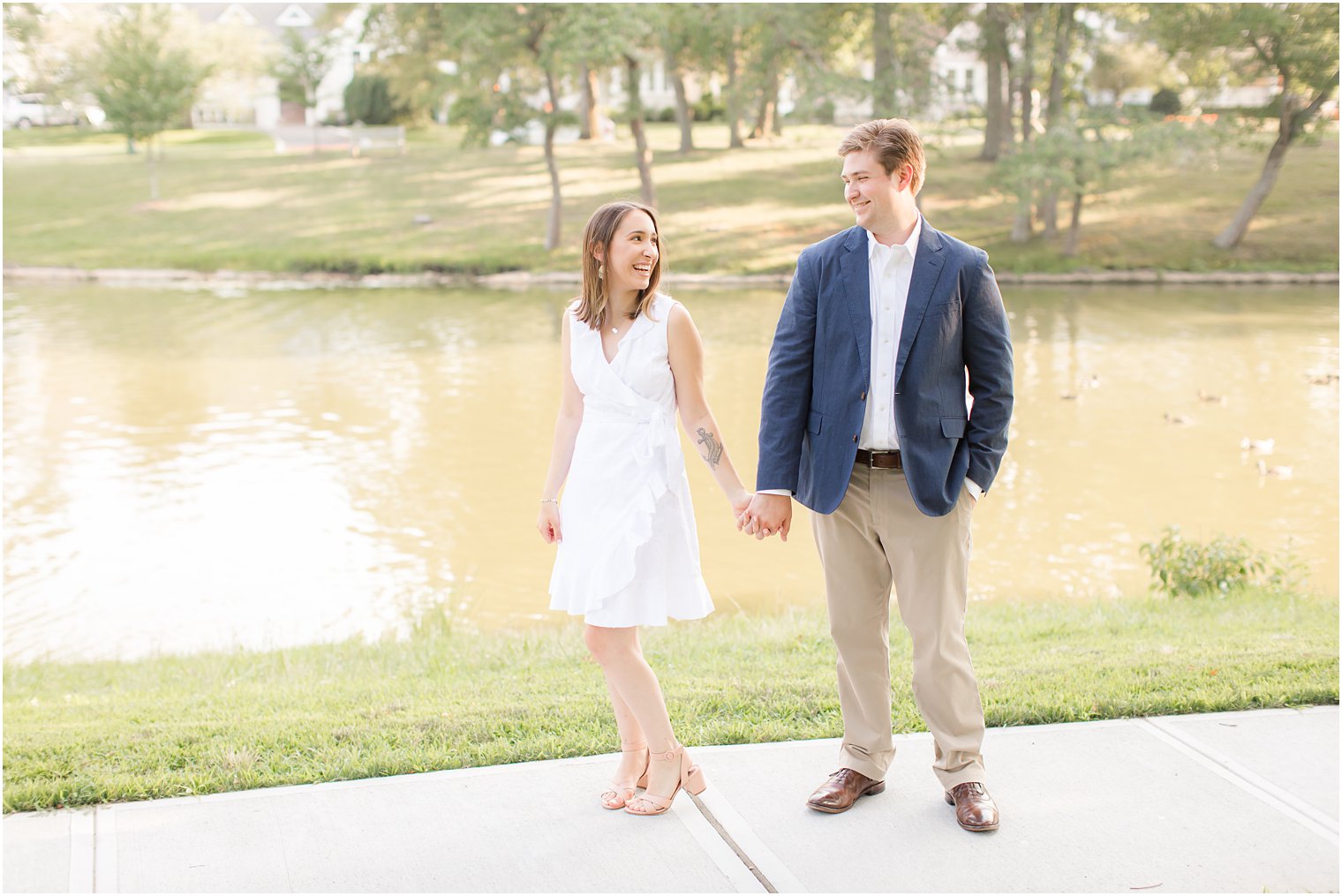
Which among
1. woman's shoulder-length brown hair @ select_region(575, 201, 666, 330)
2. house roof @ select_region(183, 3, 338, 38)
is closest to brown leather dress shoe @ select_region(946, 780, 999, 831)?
woman's shoulder-length brown hair @ select_region(575, 201, 666, 330)

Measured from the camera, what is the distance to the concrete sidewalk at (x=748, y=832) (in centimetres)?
347

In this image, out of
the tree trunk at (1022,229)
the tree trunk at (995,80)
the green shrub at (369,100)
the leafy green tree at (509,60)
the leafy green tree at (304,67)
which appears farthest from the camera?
the green shrub at (369,100)

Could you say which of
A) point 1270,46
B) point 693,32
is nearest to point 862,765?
point 1270,46

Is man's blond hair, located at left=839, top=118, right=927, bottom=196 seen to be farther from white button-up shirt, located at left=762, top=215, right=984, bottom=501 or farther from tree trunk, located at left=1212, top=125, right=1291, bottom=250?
tree trunk, located at left=1212, top=125, right=1291, bottom=250

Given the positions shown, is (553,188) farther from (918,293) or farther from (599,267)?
(918,293)

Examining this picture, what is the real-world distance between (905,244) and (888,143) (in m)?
0.33

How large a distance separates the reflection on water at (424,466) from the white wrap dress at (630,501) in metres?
4.51

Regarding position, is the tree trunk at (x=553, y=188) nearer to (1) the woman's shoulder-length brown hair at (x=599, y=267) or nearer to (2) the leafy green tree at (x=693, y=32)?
(2) the leafy green tree at (x=693, y=32)

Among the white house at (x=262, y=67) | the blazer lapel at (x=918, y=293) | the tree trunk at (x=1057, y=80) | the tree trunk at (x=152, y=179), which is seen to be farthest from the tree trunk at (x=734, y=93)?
the blazer lapel at (x=918, y=293)

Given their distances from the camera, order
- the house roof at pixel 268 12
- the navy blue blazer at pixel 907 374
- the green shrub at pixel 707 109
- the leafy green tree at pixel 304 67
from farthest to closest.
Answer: the house roof at pixel 268 12 → the green shrub at pixel 707 109 → the leafy green tree at pixel 304 67 → the navy blue blazer at pixel 907 374

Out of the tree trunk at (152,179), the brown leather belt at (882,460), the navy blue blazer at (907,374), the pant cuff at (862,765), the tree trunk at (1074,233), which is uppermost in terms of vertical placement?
the tree trunk at (152,179)

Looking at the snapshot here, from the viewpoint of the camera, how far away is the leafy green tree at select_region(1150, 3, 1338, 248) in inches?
1120

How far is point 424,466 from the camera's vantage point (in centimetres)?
1320

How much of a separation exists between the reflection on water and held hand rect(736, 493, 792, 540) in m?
4.68
